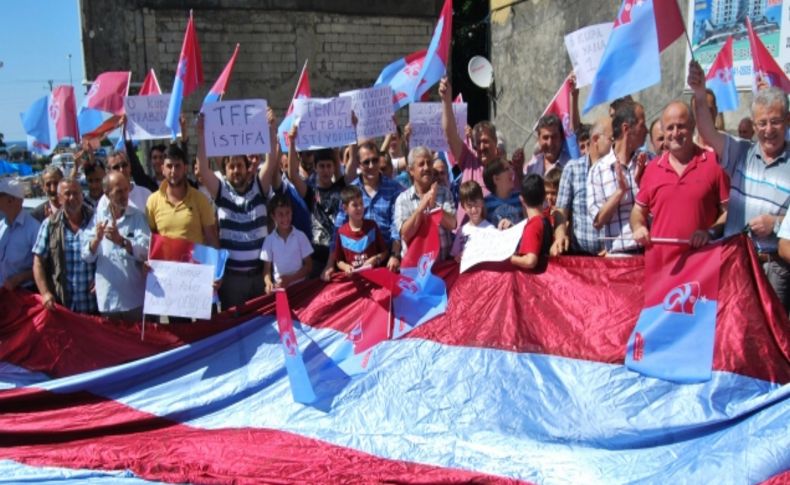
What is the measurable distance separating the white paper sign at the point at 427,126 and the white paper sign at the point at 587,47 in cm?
111

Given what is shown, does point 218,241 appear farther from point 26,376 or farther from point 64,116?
point 64,116

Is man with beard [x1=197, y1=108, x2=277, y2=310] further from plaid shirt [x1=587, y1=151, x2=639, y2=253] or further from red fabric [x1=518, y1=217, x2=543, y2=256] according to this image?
plaid shirt [x1=587, y1=151, x2=639, y2=253]

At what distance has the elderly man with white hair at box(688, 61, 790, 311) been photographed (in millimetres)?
3854

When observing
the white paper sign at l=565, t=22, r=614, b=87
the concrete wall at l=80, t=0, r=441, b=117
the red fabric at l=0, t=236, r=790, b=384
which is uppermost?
the concrete wall at l=80, t=0, r=441, b=117

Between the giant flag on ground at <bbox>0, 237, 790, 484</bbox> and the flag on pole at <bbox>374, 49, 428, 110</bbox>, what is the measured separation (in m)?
2.59

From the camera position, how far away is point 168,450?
4.34 meters

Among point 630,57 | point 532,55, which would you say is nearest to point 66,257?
point 630,57

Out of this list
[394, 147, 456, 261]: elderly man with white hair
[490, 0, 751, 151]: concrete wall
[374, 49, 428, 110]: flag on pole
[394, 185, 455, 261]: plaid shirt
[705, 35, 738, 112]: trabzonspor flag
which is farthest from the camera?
[490, 0, 751, 151]: concrete wall

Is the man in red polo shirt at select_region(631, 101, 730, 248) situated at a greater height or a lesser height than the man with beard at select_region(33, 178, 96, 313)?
greater

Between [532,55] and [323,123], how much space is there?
8.72 m

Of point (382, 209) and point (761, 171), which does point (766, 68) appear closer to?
point (761, 171)

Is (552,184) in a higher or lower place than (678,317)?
higher

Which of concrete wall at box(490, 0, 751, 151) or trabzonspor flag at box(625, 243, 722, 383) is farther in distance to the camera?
concrete wall at box(490, 0, 751, 151)

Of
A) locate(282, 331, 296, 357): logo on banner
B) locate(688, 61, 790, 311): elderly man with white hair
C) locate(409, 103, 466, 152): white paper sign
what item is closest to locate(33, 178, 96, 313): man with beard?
locate(282, 331, 296, 357): logo on banner
